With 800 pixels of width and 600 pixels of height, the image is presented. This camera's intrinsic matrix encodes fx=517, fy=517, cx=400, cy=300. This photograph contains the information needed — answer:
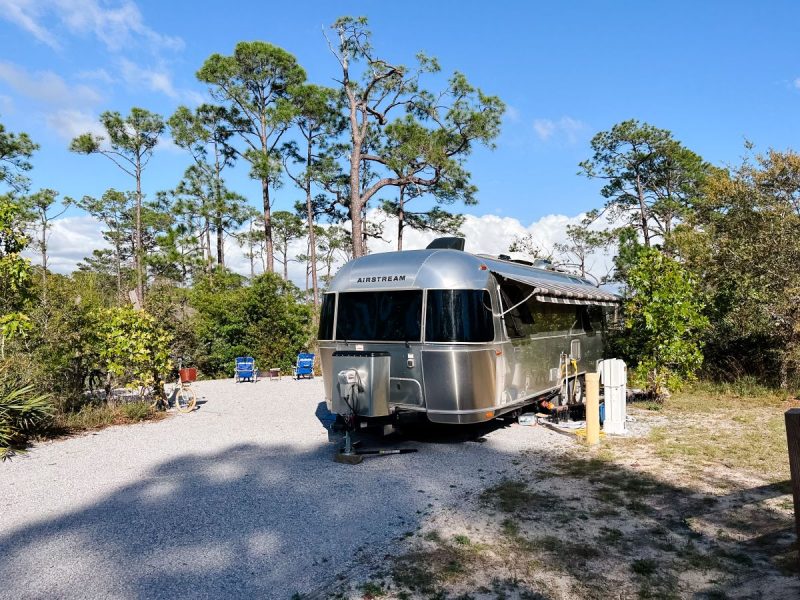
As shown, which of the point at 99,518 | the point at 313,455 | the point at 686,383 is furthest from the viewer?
the point at 686,383

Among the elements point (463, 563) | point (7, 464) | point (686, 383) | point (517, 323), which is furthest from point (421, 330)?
point (686, 383)

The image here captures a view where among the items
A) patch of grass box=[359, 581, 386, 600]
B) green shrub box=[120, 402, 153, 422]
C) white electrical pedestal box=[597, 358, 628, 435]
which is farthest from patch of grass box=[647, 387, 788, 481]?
green shrub box=[120, 402, 153, 422]

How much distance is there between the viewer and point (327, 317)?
7.82 meters

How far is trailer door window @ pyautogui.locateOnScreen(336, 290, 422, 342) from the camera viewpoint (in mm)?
6953

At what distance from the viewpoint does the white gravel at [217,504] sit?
375cm

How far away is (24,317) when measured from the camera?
7.98m

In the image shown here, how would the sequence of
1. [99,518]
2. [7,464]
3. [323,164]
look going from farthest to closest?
1. [323,164]
2. [7,464]
3. [99,518]

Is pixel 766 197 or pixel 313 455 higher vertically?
pixel 766 197

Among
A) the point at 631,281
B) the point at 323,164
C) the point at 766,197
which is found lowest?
the point at 631,281

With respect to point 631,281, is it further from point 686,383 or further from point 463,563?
point 463,563

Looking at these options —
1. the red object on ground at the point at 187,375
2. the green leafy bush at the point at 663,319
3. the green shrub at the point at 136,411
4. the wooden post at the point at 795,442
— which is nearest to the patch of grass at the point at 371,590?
the wooden post at the point at 795,442

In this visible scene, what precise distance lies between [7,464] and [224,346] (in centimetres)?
1053

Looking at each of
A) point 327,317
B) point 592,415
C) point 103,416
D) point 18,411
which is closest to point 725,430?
point 592,415

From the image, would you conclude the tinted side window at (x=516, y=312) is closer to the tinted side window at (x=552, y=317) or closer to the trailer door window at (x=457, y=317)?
the tinted side window at (x=552, y=317)
